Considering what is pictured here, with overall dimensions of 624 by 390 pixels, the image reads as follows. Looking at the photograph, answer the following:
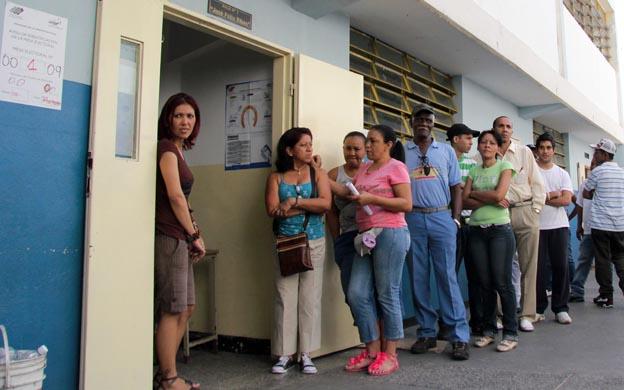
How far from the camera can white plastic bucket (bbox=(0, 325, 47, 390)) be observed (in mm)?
2158

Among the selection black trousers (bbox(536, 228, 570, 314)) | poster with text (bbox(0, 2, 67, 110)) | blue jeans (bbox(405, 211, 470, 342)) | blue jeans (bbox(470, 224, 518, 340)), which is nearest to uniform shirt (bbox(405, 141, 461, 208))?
blue jeans (bbox(405, 211, 470, 342))

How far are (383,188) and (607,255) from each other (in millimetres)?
3899

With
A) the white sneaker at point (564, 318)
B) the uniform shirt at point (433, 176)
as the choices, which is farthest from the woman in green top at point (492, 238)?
the white sneaker at point (564, 318)

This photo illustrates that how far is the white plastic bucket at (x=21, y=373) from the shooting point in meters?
2.16

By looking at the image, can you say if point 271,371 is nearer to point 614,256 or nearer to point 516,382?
point 516,382

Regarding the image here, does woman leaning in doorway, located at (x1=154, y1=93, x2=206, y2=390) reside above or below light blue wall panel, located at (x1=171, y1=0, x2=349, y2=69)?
below

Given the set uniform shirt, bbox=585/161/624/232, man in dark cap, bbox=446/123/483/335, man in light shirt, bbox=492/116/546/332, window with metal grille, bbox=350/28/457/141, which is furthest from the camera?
uniform shirt, bbox=585/161/624/232

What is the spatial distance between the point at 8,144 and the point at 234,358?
2518 mm

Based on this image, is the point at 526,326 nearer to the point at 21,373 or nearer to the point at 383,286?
the point at 383,286

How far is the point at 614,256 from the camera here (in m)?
6.11

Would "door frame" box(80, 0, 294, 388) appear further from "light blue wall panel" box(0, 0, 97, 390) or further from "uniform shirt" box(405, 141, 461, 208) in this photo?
"uniform shirt" box(405, 141, 461, 208)

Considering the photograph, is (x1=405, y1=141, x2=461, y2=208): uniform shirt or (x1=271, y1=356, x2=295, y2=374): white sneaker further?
(x1=405, y1=141, x2=461, y2=208): uniform shirt

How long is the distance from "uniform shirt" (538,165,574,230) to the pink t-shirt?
2511 mm

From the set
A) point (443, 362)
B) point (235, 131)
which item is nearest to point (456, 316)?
point (443, 362)
